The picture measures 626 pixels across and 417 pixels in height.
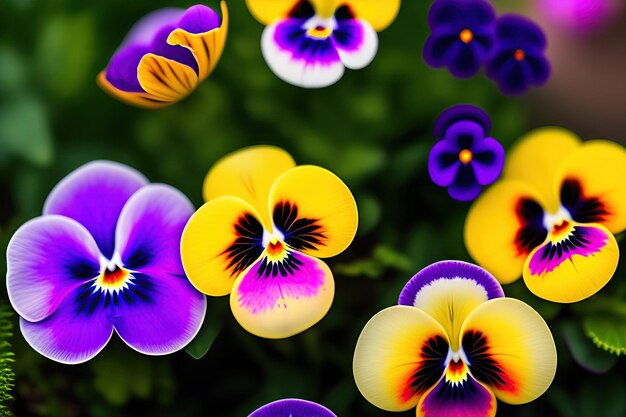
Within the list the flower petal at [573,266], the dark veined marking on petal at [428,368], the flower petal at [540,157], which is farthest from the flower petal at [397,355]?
the flower petal at [540,157]

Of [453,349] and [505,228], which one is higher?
[505,228]

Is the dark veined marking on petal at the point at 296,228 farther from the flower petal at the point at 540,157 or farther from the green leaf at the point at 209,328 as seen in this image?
the flower petal at the point at 540,157

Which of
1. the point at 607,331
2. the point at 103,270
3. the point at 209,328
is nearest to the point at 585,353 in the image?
the point at 607,331

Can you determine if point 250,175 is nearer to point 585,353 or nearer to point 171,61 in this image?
point 171,61

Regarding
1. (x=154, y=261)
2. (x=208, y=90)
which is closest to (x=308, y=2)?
(x=208, y=90)

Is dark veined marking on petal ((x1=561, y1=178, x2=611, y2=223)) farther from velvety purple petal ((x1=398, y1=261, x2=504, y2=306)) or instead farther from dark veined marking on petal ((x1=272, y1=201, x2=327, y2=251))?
dark veined marking on petal ((x1=272, y1=201, x2=327, y2=251))

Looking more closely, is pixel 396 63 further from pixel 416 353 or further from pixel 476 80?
pixel 416 353

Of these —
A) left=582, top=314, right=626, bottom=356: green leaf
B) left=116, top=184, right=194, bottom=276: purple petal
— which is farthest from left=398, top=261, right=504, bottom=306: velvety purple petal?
left=116, top=184, right=194, bottom=276: purple petal
